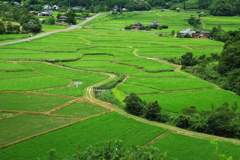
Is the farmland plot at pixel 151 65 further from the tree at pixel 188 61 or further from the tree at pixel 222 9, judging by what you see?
the tree at pixel 222 9

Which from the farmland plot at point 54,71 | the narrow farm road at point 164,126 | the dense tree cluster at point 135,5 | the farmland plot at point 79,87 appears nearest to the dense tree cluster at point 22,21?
the dense tree cluster at point 135,5

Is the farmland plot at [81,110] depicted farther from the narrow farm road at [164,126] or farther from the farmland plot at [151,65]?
the farmland plot at [151,65]

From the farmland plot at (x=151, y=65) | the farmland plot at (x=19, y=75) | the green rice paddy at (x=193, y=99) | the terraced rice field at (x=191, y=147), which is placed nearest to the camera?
the terraced rice field at (x=191, y=147)

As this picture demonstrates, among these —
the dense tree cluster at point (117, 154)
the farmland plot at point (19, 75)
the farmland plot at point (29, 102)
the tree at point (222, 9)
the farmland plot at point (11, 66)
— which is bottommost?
the farmland plot at point (29, 102)

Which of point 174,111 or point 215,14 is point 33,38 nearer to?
point 174,111

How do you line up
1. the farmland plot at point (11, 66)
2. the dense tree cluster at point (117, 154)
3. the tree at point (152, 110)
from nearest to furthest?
the dense tree cluster at point (117, 154) → the tree at point (152, 110) → the farmland plot at point (11, 66)

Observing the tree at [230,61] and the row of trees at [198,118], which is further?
the tree at [230,61]

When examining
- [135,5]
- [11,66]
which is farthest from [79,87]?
[135,5]

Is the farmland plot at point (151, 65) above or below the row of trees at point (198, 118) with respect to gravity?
above

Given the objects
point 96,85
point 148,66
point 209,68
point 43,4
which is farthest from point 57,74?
point 43,4

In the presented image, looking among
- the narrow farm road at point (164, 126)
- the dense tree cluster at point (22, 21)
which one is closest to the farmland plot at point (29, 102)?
the narrow farm road at point (164, 126)
